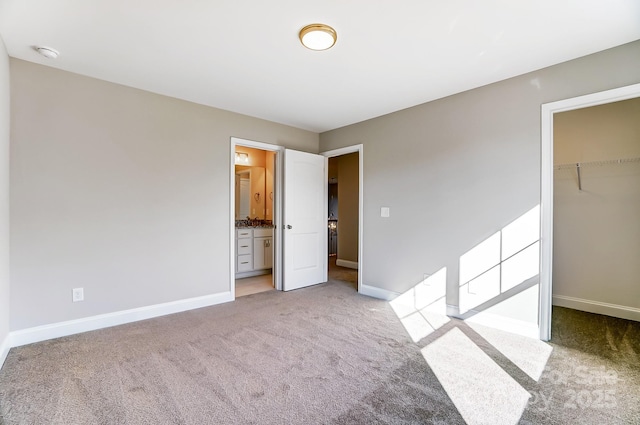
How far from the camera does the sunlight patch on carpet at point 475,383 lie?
169cm

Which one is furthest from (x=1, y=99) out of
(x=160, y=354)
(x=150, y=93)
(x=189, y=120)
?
(x=160, y=354)

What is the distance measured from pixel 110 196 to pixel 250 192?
3195mm

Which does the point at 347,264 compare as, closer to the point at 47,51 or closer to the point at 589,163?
the point at 589,163

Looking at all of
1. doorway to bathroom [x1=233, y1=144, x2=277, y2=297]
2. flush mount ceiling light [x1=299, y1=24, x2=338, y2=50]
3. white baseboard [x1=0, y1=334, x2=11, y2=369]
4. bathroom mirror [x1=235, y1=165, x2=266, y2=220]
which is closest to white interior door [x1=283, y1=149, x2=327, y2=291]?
doorway to bathroom [x1=233, y1=144, x2=277, y2=297]

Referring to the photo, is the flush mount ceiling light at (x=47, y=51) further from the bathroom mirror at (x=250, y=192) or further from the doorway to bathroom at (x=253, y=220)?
the bathroom mirror at (x=250, y=192)

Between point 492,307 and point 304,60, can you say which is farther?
point 492,307

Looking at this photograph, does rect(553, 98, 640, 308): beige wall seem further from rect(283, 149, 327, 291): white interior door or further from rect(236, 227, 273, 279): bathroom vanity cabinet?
rect(236, 227, 273, 279): bathroom vanity cabinet

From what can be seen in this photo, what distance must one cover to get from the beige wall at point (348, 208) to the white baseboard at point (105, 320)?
3026 mm

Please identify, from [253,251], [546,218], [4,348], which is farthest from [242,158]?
[546,218]

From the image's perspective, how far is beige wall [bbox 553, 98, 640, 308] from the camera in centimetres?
309

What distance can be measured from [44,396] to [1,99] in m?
2.17

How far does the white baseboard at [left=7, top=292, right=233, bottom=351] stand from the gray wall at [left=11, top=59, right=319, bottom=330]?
6 centimetres

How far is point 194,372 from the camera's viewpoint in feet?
6.95

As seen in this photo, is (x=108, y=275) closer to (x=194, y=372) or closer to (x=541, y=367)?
(x=194, y=372)
